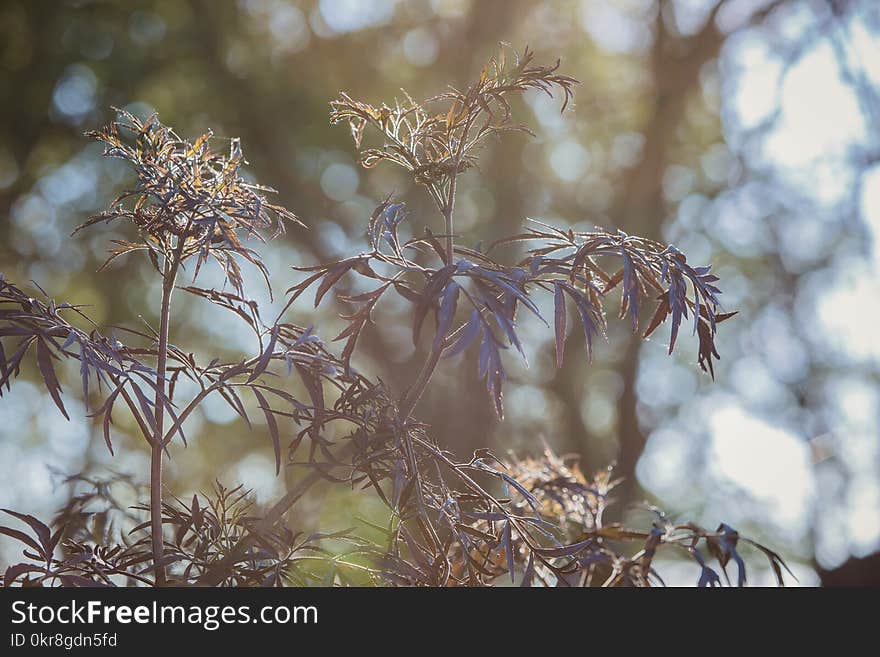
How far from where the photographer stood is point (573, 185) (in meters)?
4.00

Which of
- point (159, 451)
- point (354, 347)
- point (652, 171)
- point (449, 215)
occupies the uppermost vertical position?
point (652, 171)

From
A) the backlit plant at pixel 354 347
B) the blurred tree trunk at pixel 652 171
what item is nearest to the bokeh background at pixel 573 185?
the blurred tree trunk at pixel 652 171

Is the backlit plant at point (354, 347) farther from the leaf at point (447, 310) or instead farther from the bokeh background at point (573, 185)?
→ the bokeh background at point (573, 185)

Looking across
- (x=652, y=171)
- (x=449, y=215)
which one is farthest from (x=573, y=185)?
(x=449, y=215)

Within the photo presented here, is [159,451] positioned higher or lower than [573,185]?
lower

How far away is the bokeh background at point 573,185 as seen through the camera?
341 centimetres

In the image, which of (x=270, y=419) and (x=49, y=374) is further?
(x=270, y=419)

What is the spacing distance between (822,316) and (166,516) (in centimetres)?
354

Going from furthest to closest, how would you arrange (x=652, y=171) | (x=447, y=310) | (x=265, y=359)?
(x=652, y=171) → (x=265, y=359) → (x=447, y=310)

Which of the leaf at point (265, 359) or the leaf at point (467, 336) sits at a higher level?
the leaf at point (265, 359)

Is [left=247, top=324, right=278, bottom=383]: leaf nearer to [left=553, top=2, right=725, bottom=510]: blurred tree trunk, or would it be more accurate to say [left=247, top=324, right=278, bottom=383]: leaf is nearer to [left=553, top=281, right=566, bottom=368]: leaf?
[left=553, top=281, right=566, bottom=368]: leaf

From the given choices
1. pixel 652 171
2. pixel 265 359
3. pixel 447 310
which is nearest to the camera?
pixel 447 310

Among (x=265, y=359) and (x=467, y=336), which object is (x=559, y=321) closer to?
(x=467, y=336)

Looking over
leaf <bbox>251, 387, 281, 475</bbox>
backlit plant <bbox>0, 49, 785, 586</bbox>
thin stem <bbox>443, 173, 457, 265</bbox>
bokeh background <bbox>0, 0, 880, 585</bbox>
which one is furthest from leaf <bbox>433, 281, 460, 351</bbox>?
bokeh background <bbox>0, 0, 880, 585</bbox>
